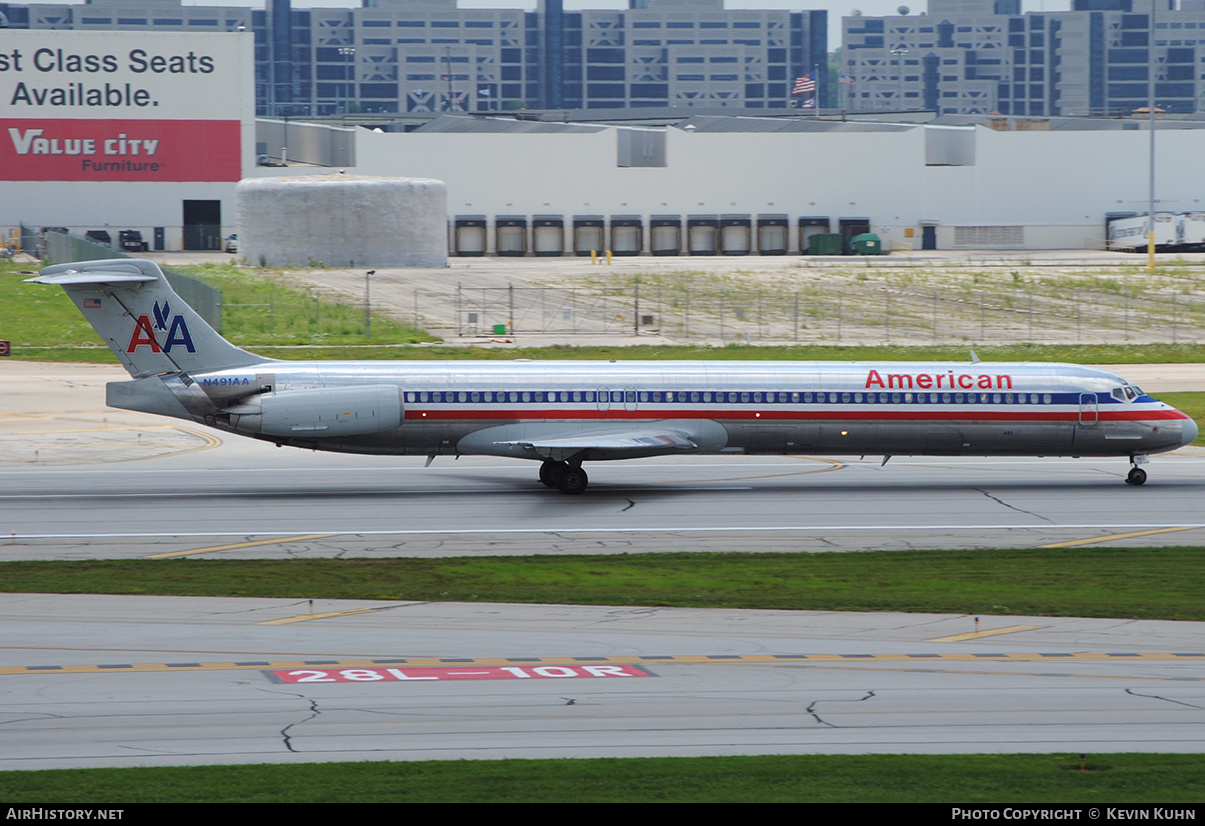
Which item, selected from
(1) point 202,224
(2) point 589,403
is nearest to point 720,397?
(2) point 589,403

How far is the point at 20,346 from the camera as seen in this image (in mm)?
61906

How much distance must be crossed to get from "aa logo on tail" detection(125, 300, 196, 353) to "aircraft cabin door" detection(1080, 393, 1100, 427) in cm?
2132

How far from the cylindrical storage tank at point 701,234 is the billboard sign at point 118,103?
3645 centimetres

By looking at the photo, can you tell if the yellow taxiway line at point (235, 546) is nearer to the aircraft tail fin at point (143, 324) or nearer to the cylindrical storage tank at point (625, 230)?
the aircraft tail fin at point (143, 324)

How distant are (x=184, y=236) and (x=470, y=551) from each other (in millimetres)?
86136

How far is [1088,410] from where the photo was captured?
108 ft

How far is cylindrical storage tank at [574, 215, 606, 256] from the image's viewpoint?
111312 millimetres

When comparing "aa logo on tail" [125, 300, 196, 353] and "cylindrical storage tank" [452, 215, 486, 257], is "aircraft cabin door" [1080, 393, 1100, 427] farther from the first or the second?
"cylindrical storage tank" [452, 215, 486, 257]

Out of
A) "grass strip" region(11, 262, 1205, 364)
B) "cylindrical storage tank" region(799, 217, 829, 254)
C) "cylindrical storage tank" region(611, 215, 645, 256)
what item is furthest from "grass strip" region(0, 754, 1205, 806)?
"cylindrical storage tank" region(799, 217, 829, 254)

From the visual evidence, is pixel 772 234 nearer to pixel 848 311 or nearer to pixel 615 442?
pixel 848 311

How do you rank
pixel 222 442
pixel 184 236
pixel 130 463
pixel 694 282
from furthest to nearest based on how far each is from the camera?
1. pixel 184 236
2. pixel 694 282
3. pixel 222 442
4. pixel 130 463

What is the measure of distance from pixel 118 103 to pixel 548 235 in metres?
34.5

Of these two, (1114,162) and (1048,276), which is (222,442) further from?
(1114,162)
